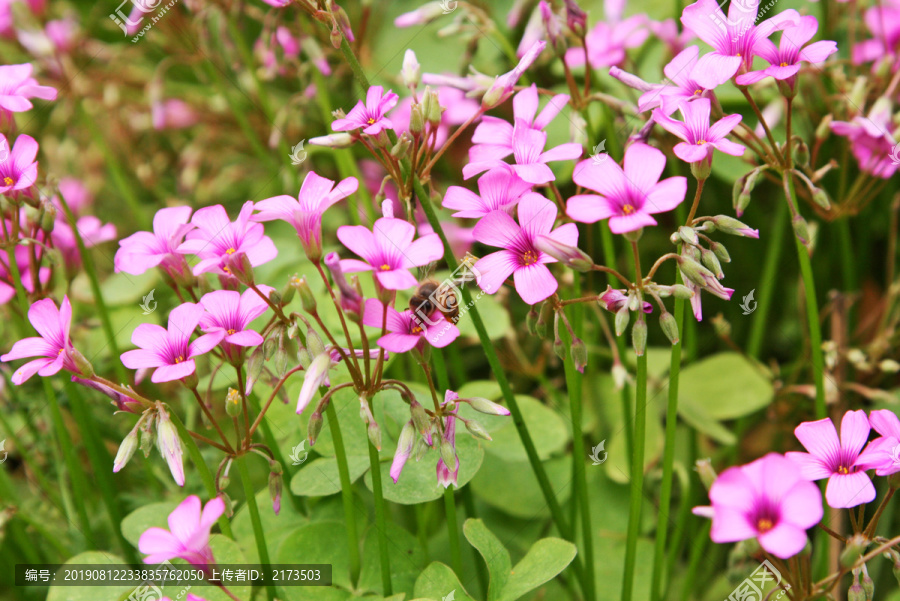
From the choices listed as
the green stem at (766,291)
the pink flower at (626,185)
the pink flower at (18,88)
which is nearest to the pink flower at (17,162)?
the pink flower at (18,88)

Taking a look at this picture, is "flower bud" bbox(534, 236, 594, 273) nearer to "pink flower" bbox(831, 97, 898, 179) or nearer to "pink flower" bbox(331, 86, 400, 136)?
"pink flower" bbox(331, 86, 400, 136)

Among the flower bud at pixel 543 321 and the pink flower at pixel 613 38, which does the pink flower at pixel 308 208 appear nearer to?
the flower bud at pixel 543 321

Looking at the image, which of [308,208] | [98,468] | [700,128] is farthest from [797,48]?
[98,468]

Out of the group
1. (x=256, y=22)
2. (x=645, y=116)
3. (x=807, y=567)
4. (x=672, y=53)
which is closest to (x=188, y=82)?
(x=256, y=22)

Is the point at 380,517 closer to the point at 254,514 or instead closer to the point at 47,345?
the point at 254,514

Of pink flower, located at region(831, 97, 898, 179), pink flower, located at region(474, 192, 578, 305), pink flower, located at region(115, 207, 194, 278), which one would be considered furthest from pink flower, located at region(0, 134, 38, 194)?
pink flower, located at region(831, 97, 898, 179)

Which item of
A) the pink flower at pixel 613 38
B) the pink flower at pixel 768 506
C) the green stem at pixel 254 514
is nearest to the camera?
the pink flower at pixel 768 506
